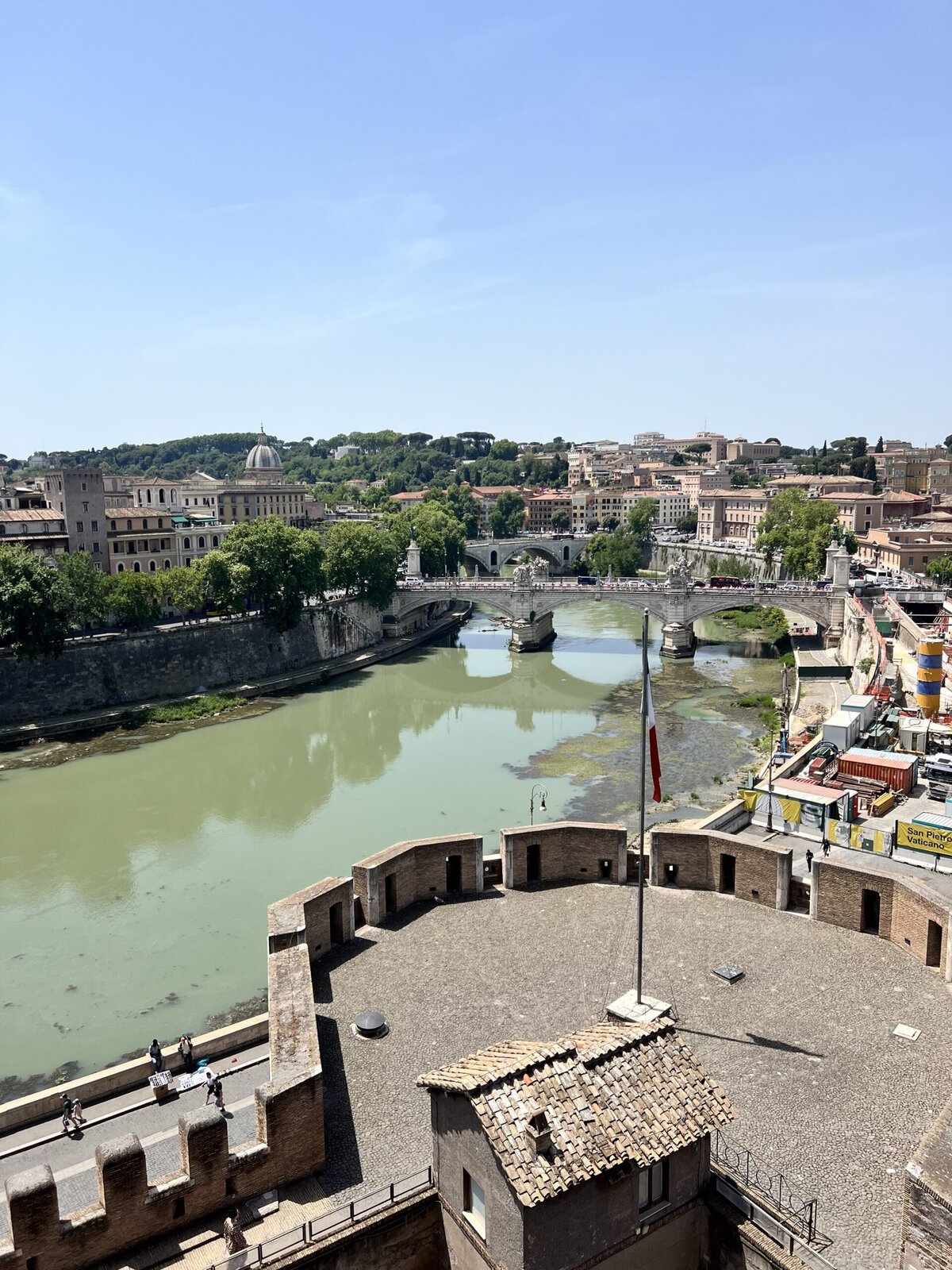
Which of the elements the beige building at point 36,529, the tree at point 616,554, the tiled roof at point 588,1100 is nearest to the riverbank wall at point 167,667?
the beige building at point 36,529

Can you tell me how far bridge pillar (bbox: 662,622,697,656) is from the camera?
4194 cm

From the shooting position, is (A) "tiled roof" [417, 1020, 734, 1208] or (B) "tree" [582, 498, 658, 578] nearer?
(A) "tiled roof" [417, 1020, 734, 1208]

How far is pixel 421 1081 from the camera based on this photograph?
632 centimetres

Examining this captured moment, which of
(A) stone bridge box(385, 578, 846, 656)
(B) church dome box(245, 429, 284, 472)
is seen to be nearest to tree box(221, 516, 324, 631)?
(A) stone bridge box(385, 578, 846, 656)

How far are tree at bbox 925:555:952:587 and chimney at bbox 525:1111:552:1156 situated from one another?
46706 millimetres

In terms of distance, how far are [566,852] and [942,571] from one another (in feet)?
139

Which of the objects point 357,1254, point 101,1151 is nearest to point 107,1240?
point 101,1151

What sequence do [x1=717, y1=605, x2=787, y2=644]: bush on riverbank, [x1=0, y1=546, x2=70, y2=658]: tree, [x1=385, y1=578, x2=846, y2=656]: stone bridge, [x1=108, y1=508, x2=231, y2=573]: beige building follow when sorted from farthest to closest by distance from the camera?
1. [x1=717, y1=605, x2=787, y2=644]: bush on riverbank
2. [x1=108, y1=508, x2=231, y2=573]: beige building
3. [x1=385, y1=578, x2=846, y2=656]: stone bridge
4. [x1=0, y1=546, x2=70, y2=658]: tree

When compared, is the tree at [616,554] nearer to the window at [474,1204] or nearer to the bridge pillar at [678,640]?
the bridge pillar at [678,640]

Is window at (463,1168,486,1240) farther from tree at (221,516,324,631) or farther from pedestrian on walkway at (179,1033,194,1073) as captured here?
tree at (221,516,324,631)

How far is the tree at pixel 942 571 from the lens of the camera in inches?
1873

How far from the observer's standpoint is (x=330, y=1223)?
657 cm

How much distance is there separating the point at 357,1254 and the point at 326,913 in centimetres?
356

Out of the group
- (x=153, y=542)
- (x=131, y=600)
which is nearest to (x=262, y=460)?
(x=153, y=542)
